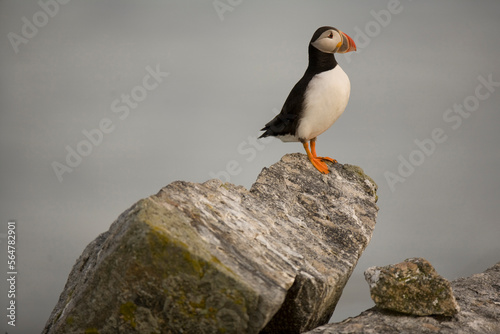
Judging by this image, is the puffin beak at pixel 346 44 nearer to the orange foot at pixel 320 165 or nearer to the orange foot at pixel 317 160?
the orange foot at pixel 317 160

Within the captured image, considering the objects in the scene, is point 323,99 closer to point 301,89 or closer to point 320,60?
point 301,89

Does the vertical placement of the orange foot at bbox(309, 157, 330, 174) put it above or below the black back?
below

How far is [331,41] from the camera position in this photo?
7746mm

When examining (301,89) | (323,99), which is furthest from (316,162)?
(301,89)

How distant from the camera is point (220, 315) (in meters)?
5.29

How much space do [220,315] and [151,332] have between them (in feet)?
2.21

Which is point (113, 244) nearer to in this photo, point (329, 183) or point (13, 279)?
point (13, 279)

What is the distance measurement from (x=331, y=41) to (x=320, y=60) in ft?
0.99

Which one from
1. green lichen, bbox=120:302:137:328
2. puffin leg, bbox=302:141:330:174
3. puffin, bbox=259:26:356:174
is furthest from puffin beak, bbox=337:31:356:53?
green lichen, bbox=120:302:137:328

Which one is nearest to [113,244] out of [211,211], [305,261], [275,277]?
[211,211]

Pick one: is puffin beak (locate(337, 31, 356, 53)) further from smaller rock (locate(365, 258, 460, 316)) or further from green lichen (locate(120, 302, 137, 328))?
green lichen (locate(120, 302, 137, 328))

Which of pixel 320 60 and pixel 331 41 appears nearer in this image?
pixel 331 41

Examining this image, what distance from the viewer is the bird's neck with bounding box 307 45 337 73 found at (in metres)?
7.88

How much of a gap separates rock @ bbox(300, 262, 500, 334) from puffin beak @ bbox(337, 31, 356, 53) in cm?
344
